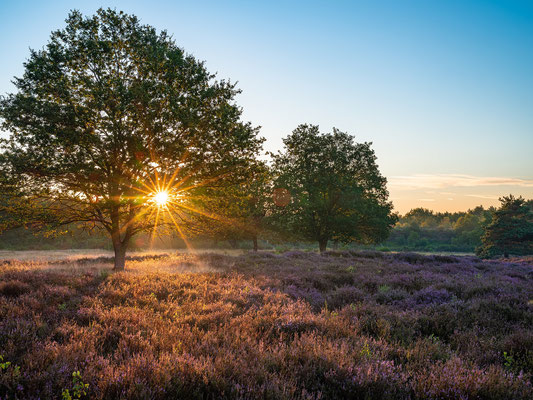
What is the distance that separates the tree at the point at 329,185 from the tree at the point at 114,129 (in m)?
12.4

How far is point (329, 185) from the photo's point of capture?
81.1ft

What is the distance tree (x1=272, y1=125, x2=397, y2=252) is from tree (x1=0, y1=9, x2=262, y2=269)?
12354 mm

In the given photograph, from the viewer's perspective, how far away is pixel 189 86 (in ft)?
41.3

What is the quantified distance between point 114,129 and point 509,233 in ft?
177

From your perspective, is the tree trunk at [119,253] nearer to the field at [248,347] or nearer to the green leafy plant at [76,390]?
the field at [248,347]

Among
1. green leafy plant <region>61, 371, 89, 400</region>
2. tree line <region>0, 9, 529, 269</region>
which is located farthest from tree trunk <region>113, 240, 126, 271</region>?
green leafy plant <region>61, 371, 89, 400</region>

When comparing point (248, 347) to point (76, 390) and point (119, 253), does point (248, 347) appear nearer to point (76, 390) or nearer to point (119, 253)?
point (76, 390)

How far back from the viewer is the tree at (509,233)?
4259cm

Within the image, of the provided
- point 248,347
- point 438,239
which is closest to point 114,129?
point 248,347

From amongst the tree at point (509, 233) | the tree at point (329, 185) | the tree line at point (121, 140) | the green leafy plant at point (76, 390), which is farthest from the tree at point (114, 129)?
the tree at point (509, 233)

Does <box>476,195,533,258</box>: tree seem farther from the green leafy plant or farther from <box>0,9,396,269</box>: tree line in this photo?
the green leafy plant

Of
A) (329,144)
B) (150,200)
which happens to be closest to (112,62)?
(150,200)

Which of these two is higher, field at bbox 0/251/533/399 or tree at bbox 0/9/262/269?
tree at bbox 0/9/262/269

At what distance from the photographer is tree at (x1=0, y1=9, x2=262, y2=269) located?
36.4 ft
